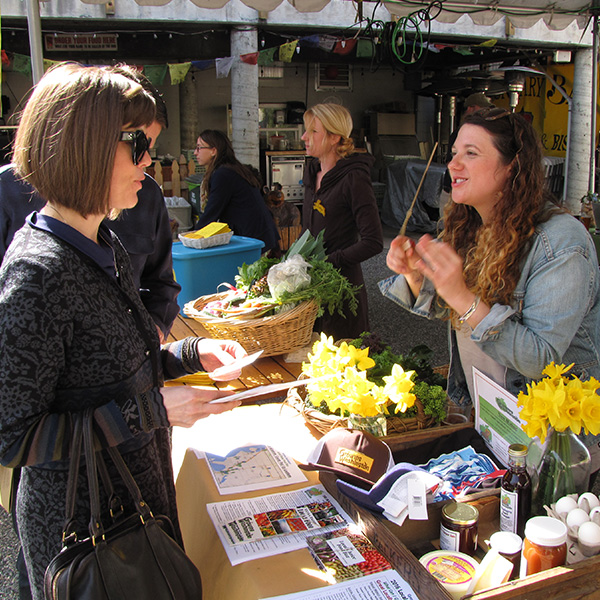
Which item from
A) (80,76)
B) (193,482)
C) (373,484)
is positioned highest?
(80,76)

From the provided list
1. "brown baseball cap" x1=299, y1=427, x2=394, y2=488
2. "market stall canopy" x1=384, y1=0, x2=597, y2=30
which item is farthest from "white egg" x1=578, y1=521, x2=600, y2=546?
"market stall canopy" x1=384, y1=0, x2=597, y2=30

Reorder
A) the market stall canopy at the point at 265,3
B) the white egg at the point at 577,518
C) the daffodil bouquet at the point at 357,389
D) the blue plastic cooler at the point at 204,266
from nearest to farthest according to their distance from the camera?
the white egg at the point at 577,518 < the daffodil bouquet at the point at 357,389 < the blue plastic cooler at the point at 204,266 < the market stall canopy at the point at 265,3

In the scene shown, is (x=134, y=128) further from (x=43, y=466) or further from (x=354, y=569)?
(x=354, y=569)

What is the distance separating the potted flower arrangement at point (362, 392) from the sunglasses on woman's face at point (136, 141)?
778mm

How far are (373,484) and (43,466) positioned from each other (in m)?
0.75

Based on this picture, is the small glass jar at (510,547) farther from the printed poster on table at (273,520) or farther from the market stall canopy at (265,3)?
the market stall canopy at (265,3)

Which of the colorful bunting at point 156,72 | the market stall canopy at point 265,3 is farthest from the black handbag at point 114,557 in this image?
the colorful bunting at point 156,72

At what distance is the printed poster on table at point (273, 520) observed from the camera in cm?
134

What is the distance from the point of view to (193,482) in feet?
5.66

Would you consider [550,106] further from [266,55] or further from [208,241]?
[208,241]

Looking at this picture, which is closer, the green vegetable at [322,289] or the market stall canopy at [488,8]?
the green vegetable at [322,289]

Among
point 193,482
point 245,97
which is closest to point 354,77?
point 245,97

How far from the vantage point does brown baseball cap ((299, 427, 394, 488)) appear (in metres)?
1.46

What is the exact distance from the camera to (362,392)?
1.60 metres
